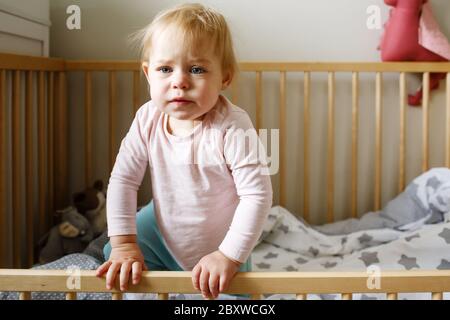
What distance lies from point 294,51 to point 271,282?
118cm

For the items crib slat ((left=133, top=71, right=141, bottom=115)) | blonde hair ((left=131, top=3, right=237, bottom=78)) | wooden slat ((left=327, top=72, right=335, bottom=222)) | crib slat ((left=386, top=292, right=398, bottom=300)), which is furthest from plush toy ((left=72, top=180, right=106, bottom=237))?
crib slat ((left=386, top=292, right=398, bottom=300))

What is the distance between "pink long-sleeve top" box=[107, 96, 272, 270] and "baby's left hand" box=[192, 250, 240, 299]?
0.26 ft

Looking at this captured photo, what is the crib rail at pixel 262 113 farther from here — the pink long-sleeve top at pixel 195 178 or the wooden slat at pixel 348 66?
the pink long-sleeve top at pixel 195 178

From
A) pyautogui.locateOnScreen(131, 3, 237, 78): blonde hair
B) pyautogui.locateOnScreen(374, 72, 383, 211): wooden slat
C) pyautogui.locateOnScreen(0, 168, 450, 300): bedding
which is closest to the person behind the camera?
pyautogui.locateOnScreen(131, 3, 237, 78): blonde hair

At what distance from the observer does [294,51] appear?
176 centimetres

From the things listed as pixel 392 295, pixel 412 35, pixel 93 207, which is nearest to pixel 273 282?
pixel 392 295

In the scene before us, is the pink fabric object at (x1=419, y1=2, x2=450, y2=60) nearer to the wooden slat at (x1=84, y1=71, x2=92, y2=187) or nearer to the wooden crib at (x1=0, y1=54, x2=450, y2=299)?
the wooden crib at (x1=0, y1=54, x2=450, y2=299)

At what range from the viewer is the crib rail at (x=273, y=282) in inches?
27.3

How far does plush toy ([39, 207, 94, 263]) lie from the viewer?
57.5 inches

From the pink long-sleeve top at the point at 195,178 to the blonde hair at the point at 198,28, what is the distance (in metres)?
0.09

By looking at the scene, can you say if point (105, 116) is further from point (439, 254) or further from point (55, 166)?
point (439, 254)

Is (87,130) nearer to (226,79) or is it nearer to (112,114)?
(112,114)

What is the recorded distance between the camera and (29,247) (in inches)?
59.4

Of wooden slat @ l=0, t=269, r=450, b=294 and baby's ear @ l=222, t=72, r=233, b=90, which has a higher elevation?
baby's ear @ l=222, t=72, r=233, b=90
